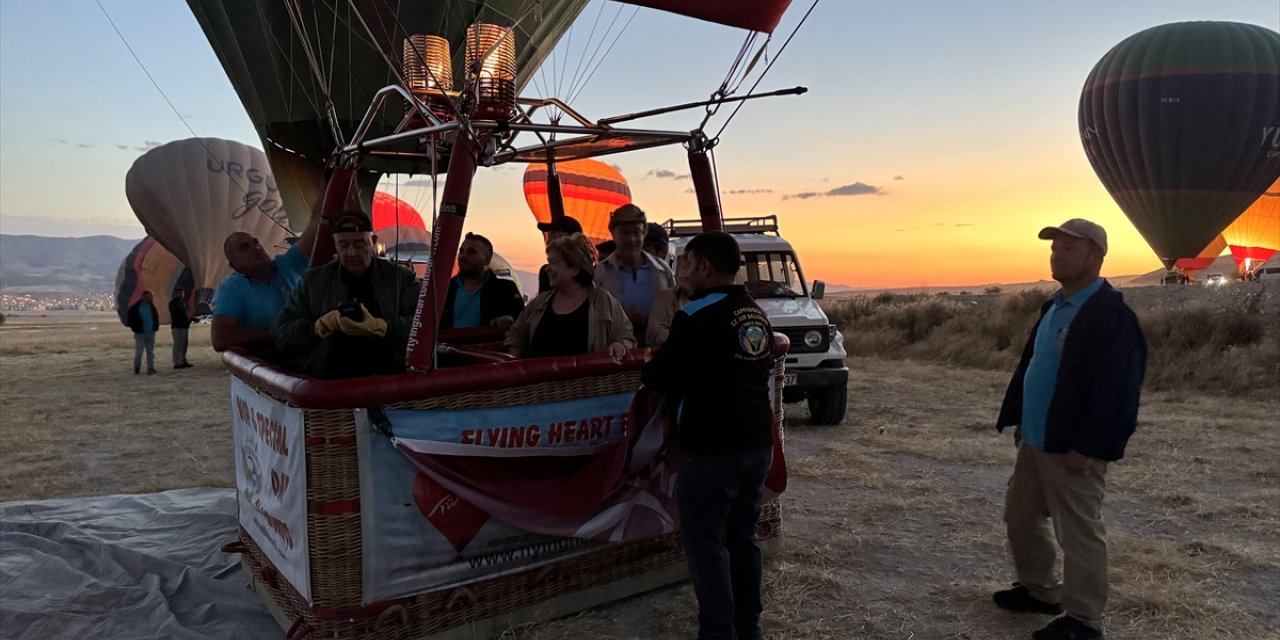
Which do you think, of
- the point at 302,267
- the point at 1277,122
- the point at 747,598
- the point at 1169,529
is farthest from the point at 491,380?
the point at 1277,122

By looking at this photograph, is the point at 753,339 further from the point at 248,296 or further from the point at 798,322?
the point at 798,322

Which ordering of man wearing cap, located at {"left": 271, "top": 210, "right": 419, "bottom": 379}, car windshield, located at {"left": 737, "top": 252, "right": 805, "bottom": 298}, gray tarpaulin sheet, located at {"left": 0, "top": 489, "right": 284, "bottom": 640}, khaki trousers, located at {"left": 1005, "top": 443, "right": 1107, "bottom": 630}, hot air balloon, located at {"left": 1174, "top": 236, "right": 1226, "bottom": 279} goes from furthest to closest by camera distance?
hot air balloon, located at {"left": 1174, "top": 236, "right": 1226, "bottom": 279} < car windshield, located at {"left": 737, "top": 252, "right": 805, "bottom": 298} < gray tarpaulin sheet, located at {"left": 0, "top": 489, "right": 284, "bottom": 640} < man wearing cap, located at {"left": 271, "top": 210, "right": 419, "bottom": 379} < khaki trousers, located at {"left": 1005, "top": 443, "right": 1107, "bottom": 630}

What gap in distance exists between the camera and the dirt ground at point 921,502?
146 inches

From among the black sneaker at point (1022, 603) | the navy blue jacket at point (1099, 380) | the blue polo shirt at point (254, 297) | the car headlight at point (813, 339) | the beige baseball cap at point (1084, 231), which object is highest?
the beige baseball cap at point (1084, 231)

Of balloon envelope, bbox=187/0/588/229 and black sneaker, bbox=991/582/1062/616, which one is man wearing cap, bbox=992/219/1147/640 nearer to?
black sneaker, bbox=991/582/1062/616

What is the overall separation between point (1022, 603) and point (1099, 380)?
1.18 metres

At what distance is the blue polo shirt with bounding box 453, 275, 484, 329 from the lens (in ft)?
17.7

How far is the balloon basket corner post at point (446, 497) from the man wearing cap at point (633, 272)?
1.08 m

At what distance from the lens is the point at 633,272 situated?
480cm

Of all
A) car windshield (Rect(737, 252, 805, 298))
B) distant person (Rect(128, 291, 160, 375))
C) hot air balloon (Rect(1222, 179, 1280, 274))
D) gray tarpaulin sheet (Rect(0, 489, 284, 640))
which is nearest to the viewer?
gray tarpaulin sheet (Rect(0, 489, 284, 640))

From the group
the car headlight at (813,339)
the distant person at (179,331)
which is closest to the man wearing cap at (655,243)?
the car headlight at (813,339)

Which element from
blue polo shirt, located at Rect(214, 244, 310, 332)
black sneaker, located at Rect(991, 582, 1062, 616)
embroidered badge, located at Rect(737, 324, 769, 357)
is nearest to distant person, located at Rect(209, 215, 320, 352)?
blue polo shirt, located at Rect(214, 244, 310, 332)

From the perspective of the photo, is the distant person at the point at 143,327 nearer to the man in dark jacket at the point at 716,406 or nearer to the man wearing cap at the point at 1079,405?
the man in dark jacket at the point at 716,406

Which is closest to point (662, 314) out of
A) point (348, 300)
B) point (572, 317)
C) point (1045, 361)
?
point (572, 317)
